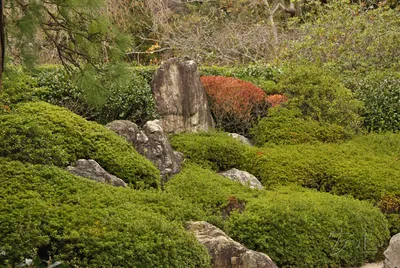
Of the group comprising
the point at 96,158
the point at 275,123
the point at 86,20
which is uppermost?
the point at 86,20

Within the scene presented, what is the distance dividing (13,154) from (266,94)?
257 inches

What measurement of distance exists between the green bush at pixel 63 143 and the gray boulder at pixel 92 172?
113mm

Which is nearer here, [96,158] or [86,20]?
[86,20]

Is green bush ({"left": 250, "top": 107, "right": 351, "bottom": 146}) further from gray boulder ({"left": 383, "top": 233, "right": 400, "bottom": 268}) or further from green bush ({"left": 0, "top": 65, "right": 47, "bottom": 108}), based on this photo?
gray boulder ({"left": 383, "top": 233, "right": 400, "bottom": 268})

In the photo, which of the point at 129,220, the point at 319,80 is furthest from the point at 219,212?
the point at 319,80

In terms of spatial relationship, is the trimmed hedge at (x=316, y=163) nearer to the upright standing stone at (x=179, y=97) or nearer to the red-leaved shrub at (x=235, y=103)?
the upright standing stone at (x=179, y=97)

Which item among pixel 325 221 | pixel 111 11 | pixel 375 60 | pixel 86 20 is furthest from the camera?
pixel 111 11

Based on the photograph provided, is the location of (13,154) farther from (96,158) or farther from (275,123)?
(275,123)

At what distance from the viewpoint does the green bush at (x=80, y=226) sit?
5520 millimetres

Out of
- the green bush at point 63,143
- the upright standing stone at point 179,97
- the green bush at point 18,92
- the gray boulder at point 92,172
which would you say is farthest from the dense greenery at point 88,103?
the gray boulder at point 92,172

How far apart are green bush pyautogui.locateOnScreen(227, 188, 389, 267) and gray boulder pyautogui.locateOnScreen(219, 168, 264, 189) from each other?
1.17 meters

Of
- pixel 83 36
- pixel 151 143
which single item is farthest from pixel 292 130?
pixel 83 36

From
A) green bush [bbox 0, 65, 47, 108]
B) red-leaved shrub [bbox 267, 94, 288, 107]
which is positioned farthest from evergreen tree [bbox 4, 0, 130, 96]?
red-leaved shrub [bbox 267, 94, 288, 107]

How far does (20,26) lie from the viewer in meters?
5.97
